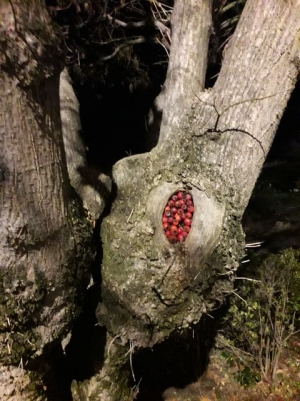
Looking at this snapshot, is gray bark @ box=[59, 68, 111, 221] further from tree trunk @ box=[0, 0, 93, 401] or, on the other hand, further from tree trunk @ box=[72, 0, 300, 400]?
tree trunk @ box=[0, 0, 93, 401]

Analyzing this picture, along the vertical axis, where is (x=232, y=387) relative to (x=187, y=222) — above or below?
below

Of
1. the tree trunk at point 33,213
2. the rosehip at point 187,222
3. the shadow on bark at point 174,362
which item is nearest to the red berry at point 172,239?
the rosehip at point 187,222

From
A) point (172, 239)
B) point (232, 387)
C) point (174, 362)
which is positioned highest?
point (172, 239)

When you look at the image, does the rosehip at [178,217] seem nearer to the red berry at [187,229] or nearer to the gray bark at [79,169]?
the red berry at [187,229]

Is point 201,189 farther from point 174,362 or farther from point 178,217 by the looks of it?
point 174,362

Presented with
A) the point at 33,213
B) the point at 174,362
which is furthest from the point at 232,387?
the point at 33,213

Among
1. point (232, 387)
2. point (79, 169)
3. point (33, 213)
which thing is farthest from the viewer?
point (232, 387)

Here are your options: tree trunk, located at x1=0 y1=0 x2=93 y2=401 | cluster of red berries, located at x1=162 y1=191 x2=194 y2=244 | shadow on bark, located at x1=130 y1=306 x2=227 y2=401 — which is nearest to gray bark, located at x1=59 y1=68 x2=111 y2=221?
tree trunk, located at x1=0 y1=0 x2=93 y2=401
